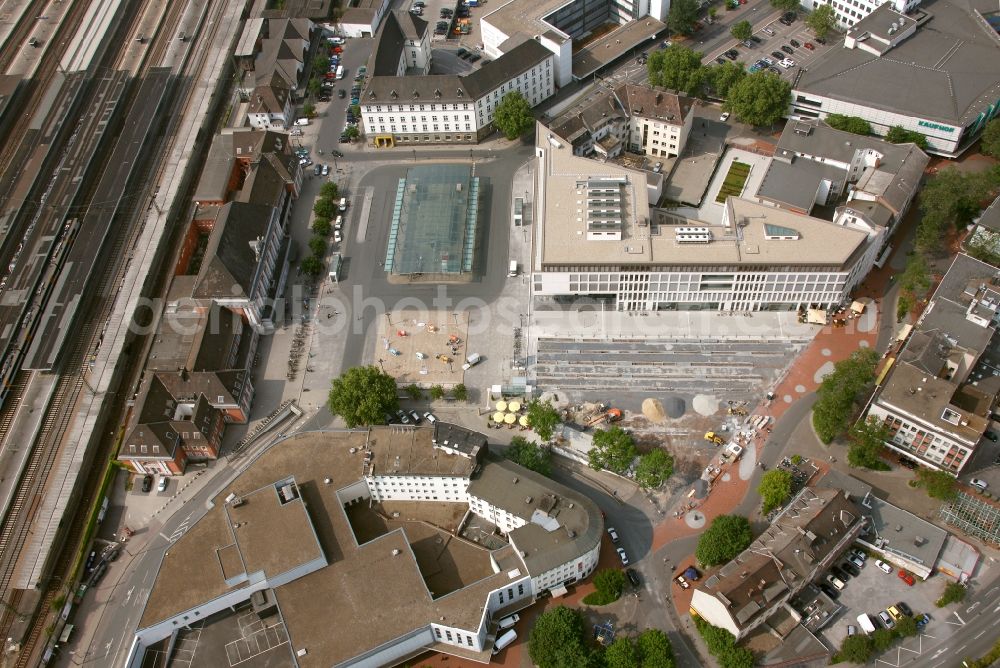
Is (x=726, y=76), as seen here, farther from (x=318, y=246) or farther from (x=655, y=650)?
(x=655, y=650)

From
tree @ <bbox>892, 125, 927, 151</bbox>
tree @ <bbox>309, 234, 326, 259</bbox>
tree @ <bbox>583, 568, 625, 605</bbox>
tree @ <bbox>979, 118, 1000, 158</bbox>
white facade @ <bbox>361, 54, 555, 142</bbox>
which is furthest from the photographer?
white facade @ <bbox>361, 54, 555, 142</bbox>

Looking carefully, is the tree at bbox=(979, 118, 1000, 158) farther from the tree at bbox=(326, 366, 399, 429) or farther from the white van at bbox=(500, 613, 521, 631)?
the white van at bbox=(500, 613, 521, 631)

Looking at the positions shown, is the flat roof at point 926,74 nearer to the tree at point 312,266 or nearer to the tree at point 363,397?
the tree at point 312,266

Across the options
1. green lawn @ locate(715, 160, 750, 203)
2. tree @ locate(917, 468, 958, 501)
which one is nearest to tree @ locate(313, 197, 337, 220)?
green lawn @ locate(715, 160, 750, 203)

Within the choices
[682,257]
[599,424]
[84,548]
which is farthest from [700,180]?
[84,548]

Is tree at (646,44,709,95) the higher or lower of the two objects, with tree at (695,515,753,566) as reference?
higher

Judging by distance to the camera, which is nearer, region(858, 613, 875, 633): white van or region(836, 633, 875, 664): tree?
region(836, 633, 875, 664): tree
